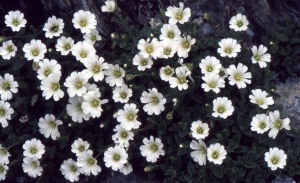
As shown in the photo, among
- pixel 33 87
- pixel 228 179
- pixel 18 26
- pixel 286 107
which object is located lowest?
pixel 228 179

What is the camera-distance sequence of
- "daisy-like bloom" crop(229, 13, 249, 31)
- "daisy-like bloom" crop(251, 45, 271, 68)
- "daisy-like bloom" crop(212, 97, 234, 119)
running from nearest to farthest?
"daisy-like bloom" crop(212, 97, 234, 119) → "daisy-like bloom" crop(251, 45, 271, 68) → "daisy-like bloom" crop(229, 13, 249, 31)

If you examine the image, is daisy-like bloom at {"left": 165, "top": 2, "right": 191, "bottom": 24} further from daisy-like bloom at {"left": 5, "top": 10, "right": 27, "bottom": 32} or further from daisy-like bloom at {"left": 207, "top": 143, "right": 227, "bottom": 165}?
daisy-like bloom at {"left": 5, "top": 10, "right": 27, "bottom": 32}

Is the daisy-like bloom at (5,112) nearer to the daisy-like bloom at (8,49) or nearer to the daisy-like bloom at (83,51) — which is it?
the daisy-like bloom at (8,49)

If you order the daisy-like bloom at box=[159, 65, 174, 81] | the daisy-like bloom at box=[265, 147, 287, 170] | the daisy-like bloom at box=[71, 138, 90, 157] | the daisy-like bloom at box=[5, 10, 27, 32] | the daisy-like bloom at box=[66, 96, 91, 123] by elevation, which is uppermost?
the daisy-like bloom at box=[5, 10, 27, 32]

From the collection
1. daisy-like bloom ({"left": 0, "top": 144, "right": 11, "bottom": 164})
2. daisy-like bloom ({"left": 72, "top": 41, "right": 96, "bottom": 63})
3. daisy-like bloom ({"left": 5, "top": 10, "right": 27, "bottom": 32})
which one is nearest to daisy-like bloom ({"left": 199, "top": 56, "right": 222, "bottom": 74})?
daisy-like bloom ({"left": 72, "top": 41, "right": 96, "bottom": 63})

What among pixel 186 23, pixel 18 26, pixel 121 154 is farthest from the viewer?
pixel 186 23

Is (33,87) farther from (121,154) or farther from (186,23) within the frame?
(186,23)

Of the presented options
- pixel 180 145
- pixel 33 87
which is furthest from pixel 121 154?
pixel 33 87

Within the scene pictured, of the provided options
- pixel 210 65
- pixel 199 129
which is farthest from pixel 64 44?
pixel 199 129
